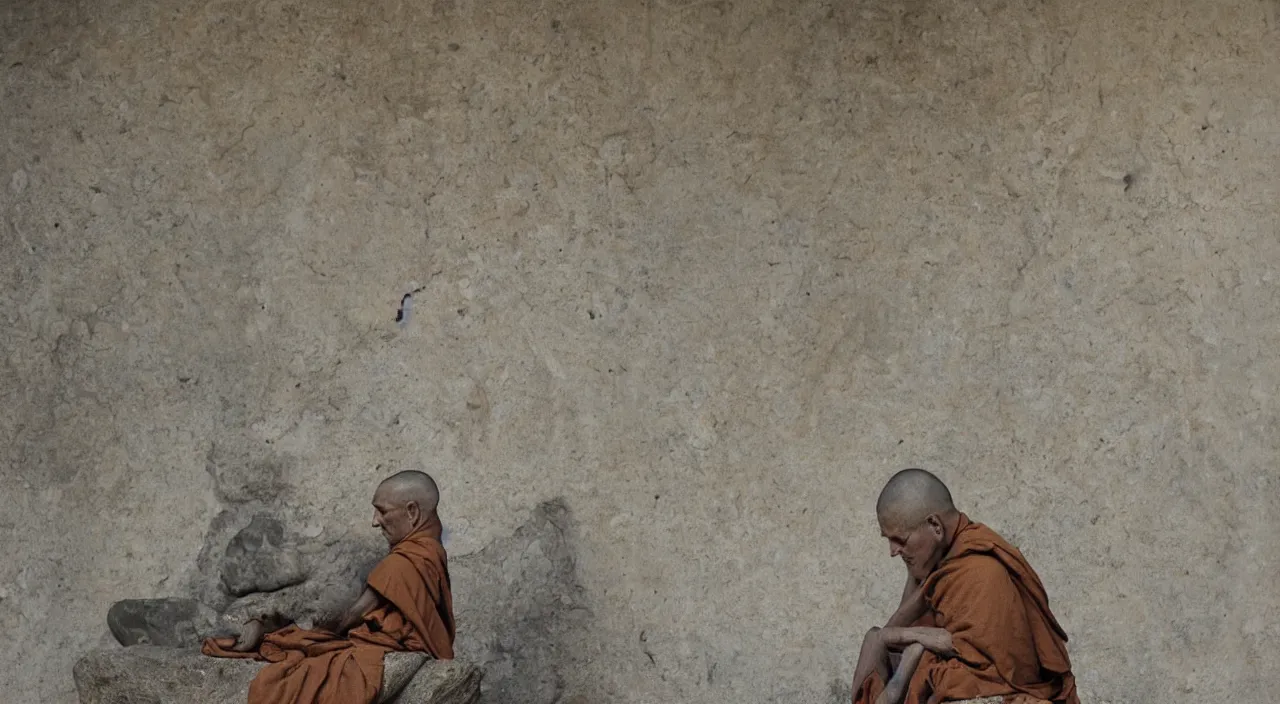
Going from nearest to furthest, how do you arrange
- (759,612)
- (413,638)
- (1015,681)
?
(1015,681) → (413,638) → (759,612)

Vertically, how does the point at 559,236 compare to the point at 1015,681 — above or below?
above

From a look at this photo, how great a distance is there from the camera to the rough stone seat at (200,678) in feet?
19.2

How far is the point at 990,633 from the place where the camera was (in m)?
5.16

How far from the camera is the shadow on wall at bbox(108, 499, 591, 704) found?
7.31m

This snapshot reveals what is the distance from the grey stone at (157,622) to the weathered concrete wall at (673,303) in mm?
115

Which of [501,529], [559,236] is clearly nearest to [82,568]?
[501,529]

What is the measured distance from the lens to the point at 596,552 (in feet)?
24.4

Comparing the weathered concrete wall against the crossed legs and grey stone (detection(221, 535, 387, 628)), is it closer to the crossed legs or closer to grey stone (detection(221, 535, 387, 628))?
grey stone (detection(221, 535, 387, 628))

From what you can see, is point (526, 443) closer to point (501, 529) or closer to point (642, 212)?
point (501, 529)

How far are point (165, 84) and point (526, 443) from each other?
88.9 inches

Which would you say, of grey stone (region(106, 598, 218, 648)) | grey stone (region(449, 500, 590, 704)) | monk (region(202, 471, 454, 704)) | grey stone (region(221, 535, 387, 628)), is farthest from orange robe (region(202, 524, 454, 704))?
grey stone (region(106, 598, 218, 648))

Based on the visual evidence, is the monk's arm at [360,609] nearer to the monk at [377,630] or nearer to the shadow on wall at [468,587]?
the monk at [377,630]

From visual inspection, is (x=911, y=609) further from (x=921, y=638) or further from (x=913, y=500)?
(x=913, y=500)

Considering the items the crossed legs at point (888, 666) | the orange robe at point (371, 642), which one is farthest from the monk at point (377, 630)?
the crossed legs at point (888, 666)
